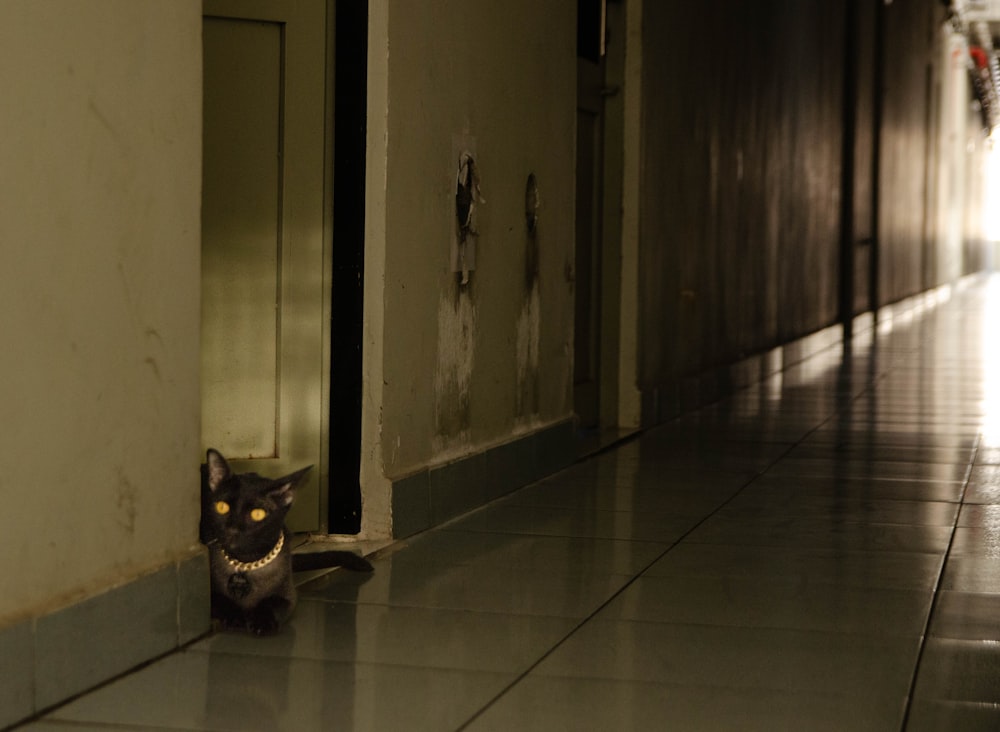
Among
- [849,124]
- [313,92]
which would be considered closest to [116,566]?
[313,92]

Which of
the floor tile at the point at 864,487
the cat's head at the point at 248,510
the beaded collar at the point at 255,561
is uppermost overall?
the cat's head at the point at 248,510

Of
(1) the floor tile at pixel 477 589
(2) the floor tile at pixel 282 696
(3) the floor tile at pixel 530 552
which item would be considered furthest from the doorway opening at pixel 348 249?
(2) the floor tile at pixel 282 696

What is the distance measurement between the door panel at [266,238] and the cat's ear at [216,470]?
1.33m

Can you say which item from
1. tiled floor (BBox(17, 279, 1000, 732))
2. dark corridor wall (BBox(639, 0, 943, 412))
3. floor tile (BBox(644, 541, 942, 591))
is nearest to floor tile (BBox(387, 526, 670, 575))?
tiled floor (BBox(17, 279, 1000, 732))

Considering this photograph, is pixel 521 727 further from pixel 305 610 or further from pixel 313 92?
pixel 313 92

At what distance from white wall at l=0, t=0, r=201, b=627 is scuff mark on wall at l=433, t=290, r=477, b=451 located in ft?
6.68

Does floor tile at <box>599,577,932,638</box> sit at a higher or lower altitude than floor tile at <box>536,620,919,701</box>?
higher

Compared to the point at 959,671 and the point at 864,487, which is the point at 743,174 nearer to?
the point at 864,487

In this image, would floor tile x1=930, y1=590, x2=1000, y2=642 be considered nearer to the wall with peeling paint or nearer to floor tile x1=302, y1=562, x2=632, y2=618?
floor tile x1=302, y1=562, x2=632, y2=618

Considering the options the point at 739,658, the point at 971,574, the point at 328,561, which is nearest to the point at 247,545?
the point at 328,561

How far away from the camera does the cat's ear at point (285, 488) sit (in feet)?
14.4

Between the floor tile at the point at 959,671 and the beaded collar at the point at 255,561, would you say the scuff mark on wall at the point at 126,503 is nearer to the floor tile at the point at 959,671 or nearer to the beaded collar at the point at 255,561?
the beaded collar at the point at 255,561

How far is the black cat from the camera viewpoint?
4.35 metres

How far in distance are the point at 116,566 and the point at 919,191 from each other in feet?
84.5
